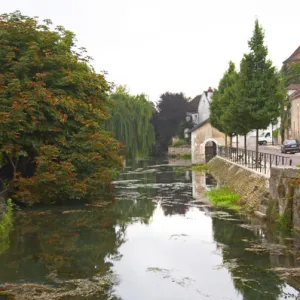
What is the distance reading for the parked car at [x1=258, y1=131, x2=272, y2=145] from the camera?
66.7 metres

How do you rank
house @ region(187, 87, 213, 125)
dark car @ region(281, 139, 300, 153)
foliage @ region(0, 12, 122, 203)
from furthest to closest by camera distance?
house @ region(187, 87, 213, 125) → dark car @ region(281, 139, 300, 153) → foliage @ region(0, 12, 122, 203)

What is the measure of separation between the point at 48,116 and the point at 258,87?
1237 centimetres

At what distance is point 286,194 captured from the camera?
16047 millimetres

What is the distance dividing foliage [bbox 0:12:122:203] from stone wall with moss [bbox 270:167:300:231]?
9541mm

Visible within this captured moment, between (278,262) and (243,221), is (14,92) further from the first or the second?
(278,262)

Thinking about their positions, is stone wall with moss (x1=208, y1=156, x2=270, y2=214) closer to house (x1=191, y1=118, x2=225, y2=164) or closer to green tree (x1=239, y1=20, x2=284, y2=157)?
green tree (x1=239, y1=20, x2=284, y2=157)

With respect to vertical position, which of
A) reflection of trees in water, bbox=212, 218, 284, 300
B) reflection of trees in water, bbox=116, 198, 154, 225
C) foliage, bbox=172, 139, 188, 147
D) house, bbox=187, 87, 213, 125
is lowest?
reflection of trees in water, bbox=212, 218, 284, 300

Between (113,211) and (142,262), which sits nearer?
(142,262)

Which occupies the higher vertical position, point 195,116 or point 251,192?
point 195,116

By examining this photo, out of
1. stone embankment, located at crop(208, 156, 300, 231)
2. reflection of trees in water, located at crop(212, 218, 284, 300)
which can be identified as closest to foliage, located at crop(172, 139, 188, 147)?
stone embankment, located at crop(208, 156, 300, 231)

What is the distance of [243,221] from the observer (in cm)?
1819

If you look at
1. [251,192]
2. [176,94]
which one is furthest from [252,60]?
[176,94]

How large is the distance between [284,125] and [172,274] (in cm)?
4970

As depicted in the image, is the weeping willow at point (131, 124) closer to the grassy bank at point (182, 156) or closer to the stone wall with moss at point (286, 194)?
the grassy bank at point (182, 156)
